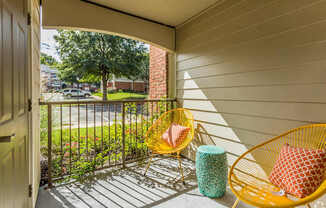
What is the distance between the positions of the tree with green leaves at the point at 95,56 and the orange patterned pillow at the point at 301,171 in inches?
149

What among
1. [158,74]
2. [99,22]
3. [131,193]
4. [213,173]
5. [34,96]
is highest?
[99,22]

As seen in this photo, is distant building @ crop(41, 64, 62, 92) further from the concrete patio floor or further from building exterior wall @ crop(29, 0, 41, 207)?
the concrete patio floor

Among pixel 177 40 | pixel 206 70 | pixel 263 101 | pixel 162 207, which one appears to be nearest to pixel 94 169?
pixel 162 207

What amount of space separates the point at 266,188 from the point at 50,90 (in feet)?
9.81

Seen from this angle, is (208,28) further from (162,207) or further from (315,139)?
(162,207)

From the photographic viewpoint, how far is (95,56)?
4.83 meters

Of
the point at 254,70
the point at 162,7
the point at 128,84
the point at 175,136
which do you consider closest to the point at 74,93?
the point at 128,84

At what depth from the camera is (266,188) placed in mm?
1487

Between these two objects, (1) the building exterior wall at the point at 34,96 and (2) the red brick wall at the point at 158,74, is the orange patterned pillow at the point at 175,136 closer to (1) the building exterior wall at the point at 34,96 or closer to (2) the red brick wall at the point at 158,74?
(2) the red brick wall at the point at 158,74

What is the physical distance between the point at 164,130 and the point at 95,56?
3.18 m

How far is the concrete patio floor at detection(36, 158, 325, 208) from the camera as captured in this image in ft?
6.14

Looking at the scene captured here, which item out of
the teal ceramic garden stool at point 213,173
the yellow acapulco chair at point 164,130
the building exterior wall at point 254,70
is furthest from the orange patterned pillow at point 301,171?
the yellow acapulco chair at point 164,130

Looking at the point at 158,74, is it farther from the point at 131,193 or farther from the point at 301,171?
the point at 301,171

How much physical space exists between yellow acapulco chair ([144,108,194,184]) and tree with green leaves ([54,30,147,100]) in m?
1.95
